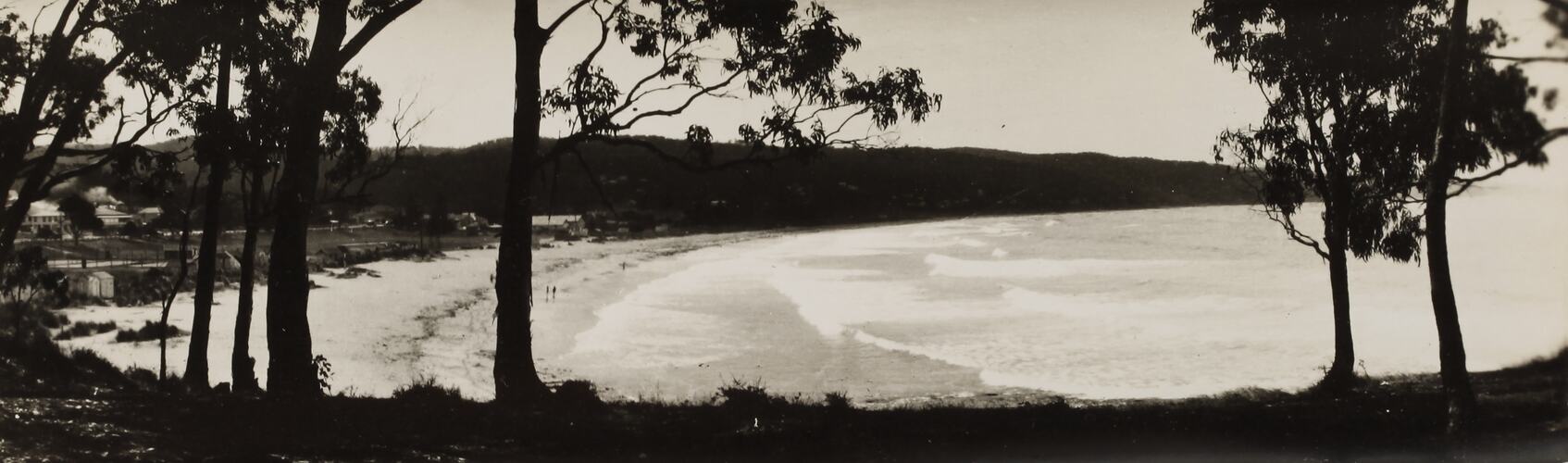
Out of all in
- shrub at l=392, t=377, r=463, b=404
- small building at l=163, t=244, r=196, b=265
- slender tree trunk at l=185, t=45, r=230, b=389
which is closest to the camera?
shrub at l=392, t=377, r=463, b=404

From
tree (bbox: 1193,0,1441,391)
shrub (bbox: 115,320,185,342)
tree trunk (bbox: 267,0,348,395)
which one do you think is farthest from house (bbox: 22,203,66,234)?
tree (bbox: 1193,0,1441,391)

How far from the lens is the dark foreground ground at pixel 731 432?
19.1 feet

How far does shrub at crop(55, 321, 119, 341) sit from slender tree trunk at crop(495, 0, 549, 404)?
5445 mm

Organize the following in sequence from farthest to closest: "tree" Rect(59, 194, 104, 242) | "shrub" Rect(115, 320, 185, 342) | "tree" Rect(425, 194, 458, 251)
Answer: "tree" Rect(425, 194, 458, 251), "shrub" Rect(115, 320, 185, 342), "tree" Rect(59, 194, 104, 242)

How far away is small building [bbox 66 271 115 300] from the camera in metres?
10.1

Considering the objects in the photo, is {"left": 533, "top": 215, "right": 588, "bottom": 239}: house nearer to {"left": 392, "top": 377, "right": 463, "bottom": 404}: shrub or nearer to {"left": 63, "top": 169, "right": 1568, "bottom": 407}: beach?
{"left": 63, "top": 169, "right": 1568, "bottom": 407}: beach

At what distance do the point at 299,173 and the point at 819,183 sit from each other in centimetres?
562

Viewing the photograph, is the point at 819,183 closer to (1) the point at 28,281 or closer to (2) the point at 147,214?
(2) the point at 147,214

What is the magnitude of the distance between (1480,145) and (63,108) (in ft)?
38.3

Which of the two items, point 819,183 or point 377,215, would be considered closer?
point 819,183

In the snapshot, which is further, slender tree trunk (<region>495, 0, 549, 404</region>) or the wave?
the wave

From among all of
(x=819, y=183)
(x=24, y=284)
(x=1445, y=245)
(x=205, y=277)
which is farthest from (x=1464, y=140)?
(x=24, y=284)

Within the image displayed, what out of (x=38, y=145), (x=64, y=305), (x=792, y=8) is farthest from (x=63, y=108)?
(x=792, y=8)

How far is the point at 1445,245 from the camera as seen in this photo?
Result: 261 inches
